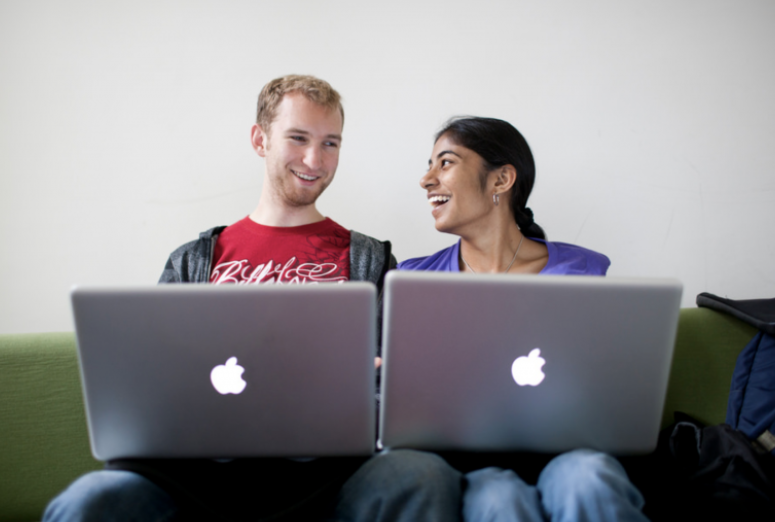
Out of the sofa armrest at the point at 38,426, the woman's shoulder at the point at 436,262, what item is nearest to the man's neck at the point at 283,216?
the woman's shoulder at the point at 436,262

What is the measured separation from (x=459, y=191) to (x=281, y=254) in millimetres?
538

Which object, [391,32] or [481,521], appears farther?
[391,32]

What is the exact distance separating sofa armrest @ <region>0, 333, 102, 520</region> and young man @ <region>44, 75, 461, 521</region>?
354mm

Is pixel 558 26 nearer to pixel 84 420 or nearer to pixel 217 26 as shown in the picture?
pixel 217 26

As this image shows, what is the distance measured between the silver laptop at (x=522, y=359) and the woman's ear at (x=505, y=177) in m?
0.82

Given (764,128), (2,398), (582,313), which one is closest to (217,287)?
(582,313)

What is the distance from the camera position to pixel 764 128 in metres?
1.85

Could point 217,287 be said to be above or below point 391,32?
below

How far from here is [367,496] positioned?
2.94 feet

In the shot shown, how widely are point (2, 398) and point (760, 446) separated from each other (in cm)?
180

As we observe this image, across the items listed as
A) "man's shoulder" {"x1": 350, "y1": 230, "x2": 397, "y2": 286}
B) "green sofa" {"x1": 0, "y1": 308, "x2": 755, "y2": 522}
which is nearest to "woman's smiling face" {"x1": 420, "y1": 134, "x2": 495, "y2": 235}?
"man's shoulder" {"x1": 350, "y1": 230, "x2": 397, "y2": 286}

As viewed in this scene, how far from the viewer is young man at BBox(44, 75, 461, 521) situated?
867 mm

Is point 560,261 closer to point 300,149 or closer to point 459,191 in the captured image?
point 459,191

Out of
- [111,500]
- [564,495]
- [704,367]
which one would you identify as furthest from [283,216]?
[704,367]
